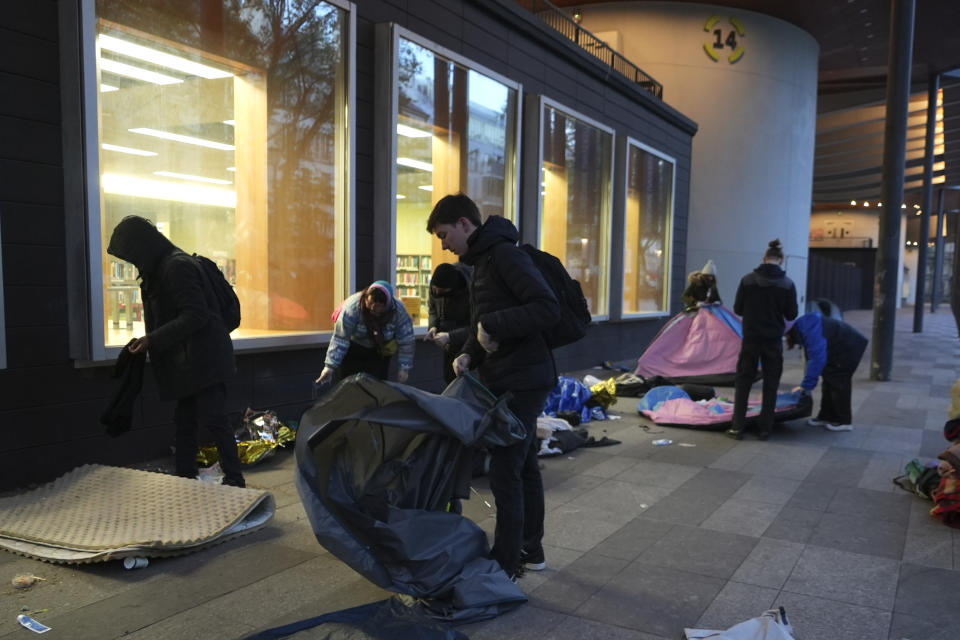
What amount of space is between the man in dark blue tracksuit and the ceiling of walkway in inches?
511

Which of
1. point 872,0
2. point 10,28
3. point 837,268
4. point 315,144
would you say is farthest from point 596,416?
point 837,268

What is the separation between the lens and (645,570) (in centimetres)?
371

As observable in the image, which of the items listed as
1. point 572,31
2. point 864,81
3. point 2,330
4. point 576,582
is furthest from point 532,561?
point 864,81

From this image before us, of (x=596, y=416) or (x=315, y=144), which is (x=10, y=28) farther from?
(x=596, y=416)

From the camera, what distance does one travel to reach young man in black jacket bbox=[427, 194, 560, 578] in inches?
127

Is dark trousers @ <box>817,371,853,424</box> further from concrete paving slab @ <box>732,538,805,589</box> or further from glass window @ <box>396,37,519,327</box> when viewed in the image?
glass window @ <box>396,37,519,327</box>

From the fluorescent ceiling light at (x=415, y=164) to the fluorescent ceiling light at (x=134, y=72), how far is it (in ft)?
8.35

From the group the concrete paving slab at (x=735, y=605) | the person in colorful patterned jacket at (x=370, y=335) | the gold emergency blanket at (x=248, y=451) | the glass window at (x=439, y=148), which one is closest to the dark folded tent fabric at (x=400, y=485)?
the concrete paving slab at (x=735, y=605)

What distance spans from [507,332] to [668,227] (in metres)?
13.3

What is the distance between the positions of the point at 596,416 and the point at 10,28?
243 inches

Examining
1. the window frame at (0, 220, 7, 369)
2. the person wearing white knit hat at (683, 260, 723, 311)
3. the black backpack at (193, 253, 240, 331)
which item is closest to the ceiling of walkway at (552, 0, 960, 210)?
the person wearing white knit hat at (683, 260, 723, 311)

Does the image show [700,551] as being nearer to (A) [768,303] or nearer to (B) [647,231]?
(A) [768,303]

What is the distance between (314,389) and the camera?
6.87 m

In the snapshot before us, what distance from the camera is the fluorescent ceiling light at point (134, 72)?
5489 millimetres
